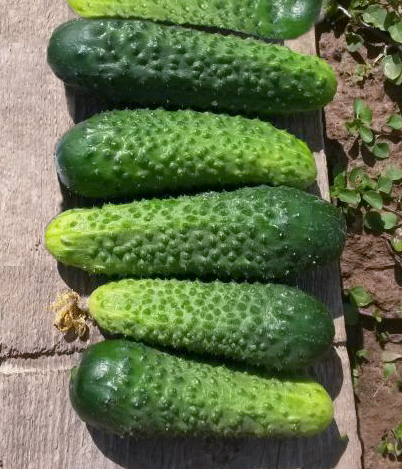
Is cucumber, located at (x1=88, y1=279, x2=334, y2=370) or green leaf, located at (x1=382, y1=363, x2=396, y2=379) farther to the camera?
green leaf, located at (x1=382, y1=363, x2=396, y2=379)

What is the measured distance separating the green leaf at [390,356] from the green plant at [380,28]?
1508 millimetres

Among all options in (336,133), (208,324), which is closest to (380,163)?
(336,133)

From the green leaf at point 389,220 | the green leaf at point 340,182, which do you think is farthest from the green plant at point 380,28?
the green leaf at point 389,220

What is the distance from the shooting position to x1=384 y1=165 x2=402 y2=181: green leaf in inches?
144

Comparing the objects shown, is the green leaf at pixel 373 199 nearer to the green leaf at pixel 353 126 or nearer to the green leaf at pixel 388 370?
the green leaf at pixel 353 126

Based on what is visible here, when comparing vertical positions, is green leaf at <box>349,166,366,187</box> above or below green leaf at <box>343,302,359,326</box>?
above

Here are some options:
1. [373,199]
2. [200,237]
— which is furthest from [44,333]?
[373,199]

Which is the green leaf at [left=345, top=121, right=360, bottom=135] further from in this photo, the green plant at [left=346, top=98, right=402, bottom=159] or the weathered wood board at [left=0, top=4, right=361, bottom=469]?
the weathered wood board at [left=0, top=4, right=361, bottom=469]

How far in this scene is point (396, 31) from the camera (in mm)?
3688

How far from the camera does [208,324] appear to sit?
2.67 meters

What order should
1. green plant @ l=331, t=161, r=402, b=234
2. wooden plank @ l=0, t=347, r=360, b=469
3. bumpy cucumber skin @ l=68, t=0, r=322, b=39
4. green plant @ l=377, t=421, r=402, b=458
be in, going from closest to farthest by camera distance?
1. wooden plank @ l=0, t=347, r=360, b=469
2. bumpy cucumber skin @ l=68, t=0, r=322, b=39
3. green plant @ l=377, t=421, r=402, b=458
4. green plant @ l=331, t=161, r=402, b=234

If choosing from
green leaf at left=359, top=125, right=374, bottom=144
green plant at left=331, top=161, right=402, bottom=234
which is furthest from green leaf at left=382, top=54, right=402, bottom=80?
green plant at left=331, top=161, right=402, bottom=234

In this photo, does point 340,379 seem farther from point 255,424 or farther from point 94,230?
point 94,230

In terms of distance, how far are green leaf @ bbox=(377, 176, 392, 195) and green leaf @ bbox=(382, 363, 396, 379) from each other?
937mm
